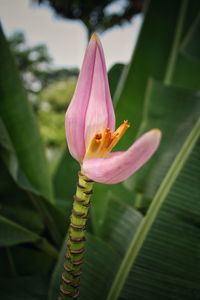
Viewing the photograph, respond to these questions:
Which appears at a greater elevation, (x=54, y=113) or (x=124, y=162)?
(x=124, y=162)

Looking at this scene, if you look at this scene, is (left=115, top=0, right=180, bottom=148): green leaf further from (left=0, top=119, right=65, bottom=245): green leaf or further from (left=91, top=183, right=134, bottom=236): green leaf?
(left=0, top=119, right=65, bottom=245): green leaf

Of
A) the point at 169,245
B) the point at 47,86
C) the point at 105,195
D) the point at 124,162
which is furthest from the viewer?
the point at 47,86

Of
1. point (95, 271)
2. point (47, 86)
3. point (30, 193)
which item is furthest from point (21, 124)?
point (47, 86)

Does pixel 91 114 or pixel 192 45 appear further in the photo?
pixel 192 45

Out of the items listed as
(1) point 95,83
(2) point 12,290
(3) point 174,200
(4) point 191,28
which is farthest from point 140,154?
(4) point 191,28

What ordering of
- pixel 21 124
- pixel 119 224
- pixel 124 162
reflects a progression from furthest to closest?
pixel 21 124 < pixel 119 224 < pixel 124 162

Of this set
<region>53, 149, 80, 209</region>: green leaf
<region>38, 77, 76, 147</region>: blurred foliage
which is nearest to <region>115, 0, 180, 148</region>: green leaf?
<region>53, 149, 80, 209</region>: green leaf

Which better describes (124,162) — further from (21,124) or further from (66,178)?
(66,178)

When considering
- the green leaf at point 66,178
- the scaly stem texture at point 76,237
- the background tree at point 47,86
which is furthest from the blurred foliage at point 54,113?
the scaly stem texture at point 76,237
